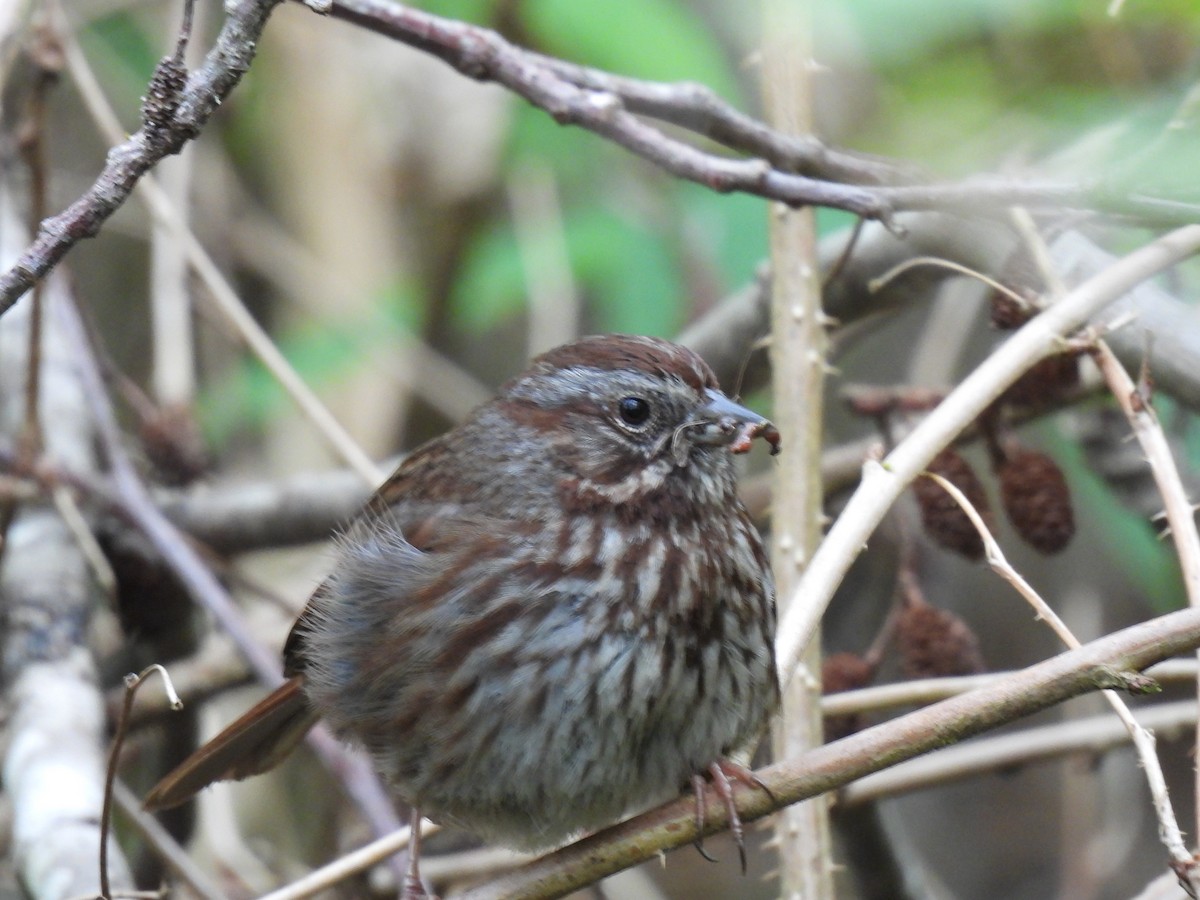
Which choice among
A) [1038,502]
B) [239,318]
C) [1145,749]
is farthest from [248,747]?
[1145,749]

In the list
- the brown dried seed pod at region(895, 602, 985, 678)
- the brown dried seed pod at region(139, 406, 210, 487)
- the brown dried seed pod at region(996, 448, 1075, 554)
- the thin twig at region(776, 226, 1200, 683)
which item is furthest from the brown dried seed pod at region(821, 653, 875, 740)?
the brown dried seed pod at region(139, 406, 210, 487)

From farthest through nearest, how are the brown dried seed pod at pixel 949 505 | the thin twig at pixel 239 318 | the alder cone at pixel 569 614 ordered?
the thin twig at pixel 239 318 → the brown dried seed pod at pixel 949 505 → the alder cone at pixel 569 614

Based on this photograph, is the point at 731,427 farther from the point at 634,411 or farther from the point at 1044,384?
the point at 1044,384

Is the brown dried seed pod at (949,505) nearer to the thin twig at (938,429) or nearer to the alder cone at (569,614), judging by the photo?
the thin twig at (938,429)

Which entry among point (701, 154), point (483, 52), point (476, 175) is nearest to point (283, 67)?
point (476, 175)

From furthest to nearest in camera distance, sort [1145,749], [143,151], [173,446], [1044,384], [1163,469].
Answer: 1. [173,446]
2. [1044,384]
3. [1163,469]
4. [1145,749]
5. [143,151]

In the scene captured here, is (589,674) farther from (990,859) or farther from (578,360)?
(990,859)

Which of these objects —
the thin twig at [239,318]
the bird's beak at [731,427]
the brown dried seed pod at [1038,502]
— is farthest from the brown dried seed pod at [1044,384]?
the thin twig at [239,318]
